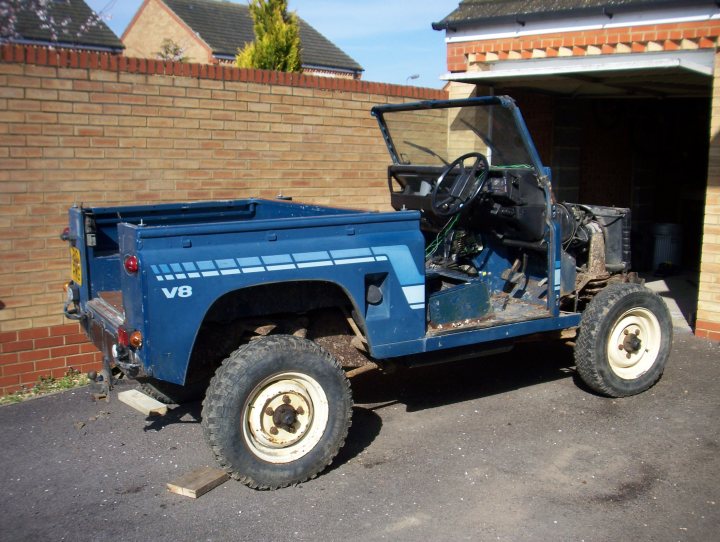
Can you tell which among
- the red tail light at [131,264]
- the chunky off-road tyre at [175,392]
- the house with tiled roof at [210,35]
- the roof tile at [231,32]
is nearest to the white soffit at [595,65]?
the chunky off-road tyre at [175,392]

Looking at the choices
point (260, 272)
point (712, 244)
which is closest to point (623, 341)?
point (712, 244)

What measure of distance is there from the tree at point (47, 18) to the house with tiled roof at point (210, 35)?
211 inches

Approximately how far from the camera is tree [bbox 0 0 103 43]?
8195 millimetres

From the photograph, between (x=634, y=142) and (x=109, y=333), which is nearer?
(x=109, y=333)

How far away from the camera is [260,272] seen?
4297 mm

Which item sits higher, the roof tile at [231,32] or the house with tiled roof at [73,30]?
the roof tile at [231,32]

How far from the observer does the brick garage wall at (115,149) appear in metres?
6.25

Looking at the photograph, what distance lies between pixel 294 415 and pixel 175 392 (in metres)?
1.43

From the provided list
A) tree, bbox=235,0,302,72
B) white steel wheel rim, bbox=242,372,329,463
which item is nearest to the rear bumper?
white steel wheel rim, bbox=242,372,329,463

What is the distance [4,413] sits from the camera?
5.87 metres

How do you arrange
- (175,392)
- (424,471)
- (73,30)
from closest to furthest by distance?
(424,471), (175,392), (73,30)

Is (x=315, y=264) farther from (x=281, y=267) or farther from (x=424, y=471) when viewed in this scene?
(x=424, y=471)

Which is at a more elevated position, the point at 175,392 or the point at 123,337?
the point at 123,337

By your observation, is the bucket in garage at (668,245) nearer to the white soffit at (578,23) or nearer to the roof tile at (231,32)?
the white soffit at (578,23)
